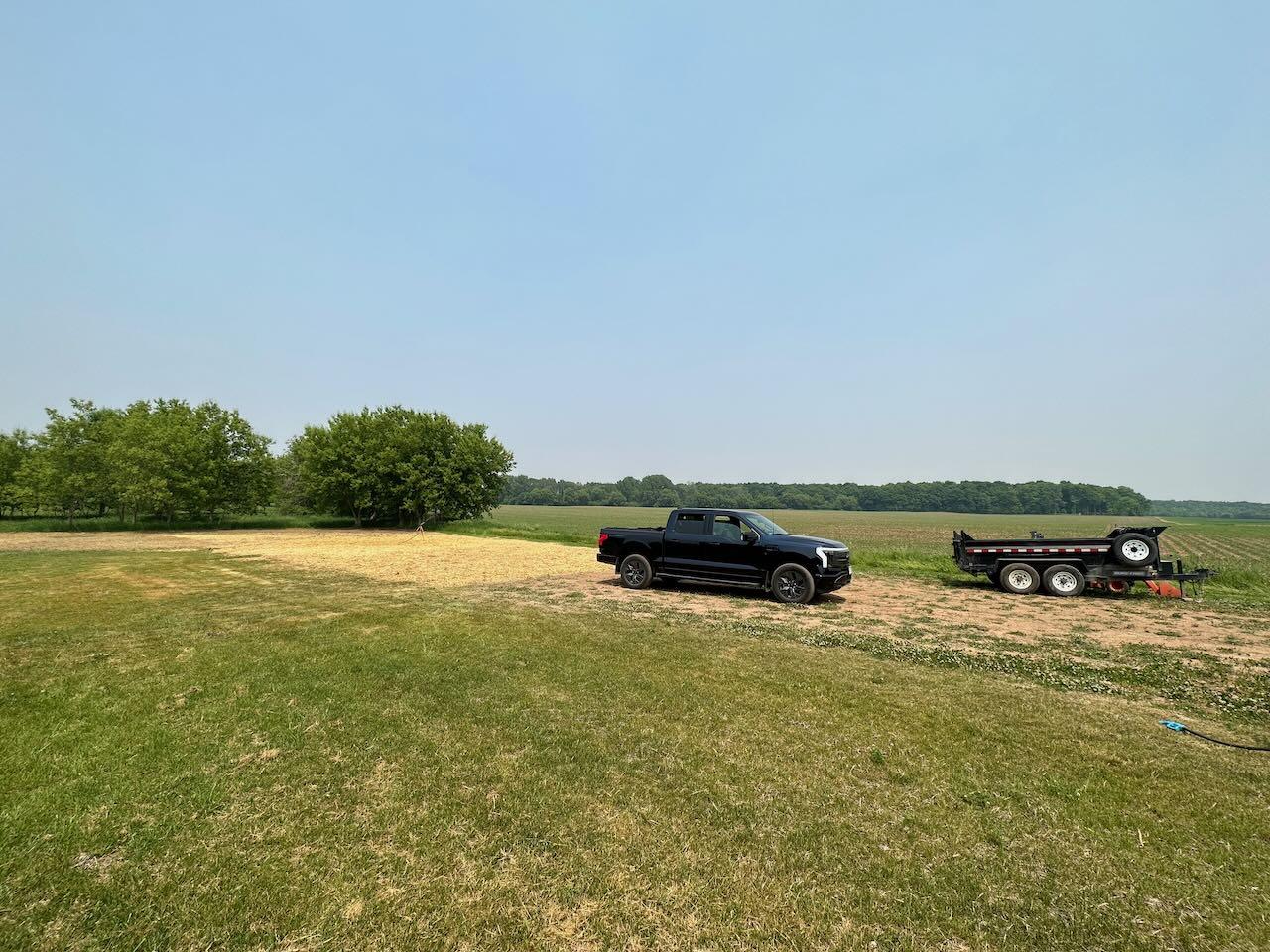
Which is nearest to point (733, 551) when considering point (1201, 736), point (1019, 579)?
point (1019, 579)

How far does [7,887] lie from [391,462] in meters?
38.4

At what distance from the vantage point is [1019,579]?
12.8 metres

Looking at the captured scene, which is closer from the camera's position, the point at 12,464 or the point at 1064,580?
the point at 1064,580

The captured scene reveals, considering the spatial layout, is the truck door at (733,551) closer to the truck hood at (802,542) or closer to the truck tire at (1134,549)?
the truck hood at (802,542)

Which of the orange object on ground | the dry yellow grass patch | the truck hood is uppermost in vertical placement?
the truck hood

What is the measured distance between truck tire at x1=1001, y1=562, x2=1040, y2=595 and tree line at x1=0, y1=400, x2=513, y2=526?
31.6m

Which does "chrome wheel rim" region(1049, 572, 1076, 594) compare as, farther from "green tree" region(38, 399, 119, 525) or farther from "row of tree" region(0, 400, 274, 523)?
"green tree" region(38, 399, 119, 525)

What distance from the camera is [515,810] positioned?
3.35m

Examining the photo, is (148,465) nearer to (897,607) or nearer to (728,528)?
(728,528)

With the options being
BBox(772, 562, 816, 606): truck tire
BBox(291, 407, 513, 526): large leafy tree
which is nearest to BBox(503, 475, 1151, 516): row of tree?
BBox(291, 407, 513, 526): large leafy tree

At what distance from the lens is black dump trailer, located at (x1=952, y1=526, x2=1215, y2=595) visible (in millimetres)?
11953

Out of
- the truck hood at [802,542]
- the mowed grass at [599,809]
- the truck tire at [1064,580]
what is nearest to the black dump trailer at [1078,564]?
the truck tire at [1064,580]

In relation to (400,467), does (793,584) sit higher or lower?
lower

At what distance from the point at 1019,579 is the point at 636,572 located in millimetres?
9389
